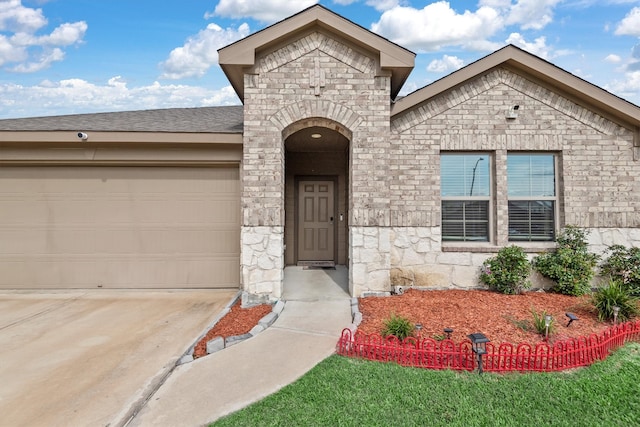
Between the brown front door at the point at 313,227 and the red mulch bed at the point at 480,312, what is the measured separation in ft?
9.82

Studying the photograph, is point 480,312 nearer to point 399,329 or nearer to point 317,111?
point 399,329

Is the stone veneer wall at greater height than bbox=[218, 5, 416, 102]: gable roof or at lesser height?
lesser

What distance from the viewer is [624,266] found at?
6.14 metres

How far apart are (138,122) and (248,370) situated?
6470 millimetres

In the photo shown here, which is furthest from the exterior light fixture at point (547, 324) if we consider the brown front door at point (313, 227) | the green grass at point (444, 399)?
the brown front door at point (313, 227)

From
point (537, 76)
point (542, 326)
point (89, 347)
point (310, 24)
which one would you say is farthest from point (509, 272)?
point (89, 347)

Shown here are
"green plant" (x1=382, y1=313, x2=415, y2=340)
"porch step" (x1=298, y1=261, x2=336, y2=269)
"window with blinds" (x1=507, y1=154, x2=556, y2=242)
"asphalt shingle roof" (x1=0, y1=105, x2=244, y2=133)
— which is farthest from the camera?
"porch step" (x1=298, y1=261, x2=336, y2=269)

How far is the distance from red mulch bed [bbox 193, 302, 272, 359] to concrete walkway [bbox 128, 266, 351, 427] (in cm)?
28

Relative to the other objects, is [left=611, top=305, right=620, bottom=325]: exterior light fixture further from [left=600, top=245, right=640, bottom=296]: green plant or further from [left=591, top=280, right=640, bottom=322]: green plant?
[left=600, top=245, right=640, bottom=296]: green plant

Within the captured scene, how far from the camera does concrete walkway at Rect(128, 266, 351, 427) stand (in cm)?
281

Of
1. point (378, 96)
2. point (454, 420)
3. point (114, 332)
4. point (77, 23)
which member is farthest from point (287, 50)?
point (77, 23)

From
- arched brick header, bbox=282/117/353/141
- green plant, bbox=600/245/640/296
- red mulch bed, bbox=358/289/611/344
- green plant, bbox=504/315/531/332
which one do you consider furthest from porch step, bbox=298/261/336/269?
green plant, bbox=600/245/640/296

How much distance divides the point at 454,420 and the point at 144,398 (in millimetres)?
2708

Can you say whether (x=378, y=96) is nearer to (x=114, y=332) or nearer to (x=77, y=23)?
(x=114, y=332)
